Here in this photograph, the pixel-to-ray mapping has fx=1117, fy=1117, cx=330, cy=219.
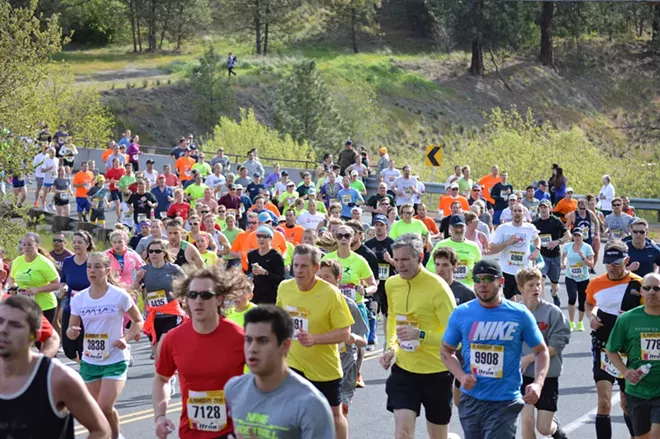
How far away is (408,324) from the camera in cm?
841

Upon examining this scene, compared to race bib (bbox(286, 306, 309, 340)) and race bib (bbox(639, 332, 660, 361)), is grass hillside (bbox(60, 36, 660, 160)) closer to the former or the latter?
race bib (bbox(286, 306, 309, 340))

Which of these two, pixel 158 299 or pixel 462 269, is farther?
pixel 462 269

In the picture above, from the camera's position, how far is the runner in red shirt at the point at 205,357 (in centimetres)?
609

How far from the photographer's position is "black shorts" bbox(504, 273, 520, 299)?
15.2 metres

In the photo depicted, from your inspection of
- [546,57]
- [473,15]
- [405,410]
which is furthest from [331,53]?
[405,410]

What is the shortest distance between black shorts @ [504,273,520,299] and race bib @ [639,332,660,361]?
6.87 metres

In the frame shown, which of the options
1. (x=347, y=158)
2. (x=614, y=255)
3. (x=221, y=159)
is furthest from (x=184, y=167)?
(x=614, y=255)

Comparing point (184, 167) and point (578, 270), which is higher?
point (578, 270)

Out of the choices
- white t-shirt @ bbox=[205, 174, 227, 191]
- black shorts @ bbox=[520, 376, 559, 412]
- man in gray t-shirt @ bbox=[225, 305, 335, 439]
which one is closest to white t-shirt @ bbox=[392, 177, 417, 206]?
white t-shirt @ bbox=[205, 174, 227, 191]

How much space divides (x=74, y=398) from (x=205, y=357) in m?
1.09

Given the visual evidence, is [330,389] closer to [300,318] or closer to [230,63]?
[300,318]

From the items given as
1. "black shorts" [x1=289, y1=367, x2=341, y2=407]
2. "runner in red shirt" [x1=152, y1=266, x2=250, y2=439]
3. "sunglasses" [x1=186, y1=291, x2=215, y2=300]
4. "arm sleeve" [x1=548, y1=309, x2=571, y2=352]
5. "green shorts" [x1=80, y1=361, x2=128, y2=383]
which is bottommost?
"green shorts" [x1=80, y1=361, x2=128, y2=383]

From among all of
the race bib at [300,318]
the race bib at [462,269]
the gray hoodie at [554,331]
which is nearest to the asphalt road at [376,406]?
the race bib at [462,269]

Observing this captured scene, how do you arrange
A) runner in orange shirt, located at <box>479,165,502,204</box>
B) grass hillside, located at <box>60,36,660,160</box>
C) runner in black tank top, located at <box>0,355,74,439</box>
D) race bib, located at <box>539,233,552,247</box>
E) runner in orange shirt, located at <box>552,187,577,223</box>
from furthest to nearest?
grass hillside, located at <box>60,36,660,160</box> → runner in orange shirt, located at <box>479,165,502,204</box> → runner in orange shirt, located at <box>552,187,577,223</box> → race bib, located at <box>539,233,552,247</box> → runner in black tank top, located at <box>0,355,74,439</box>
